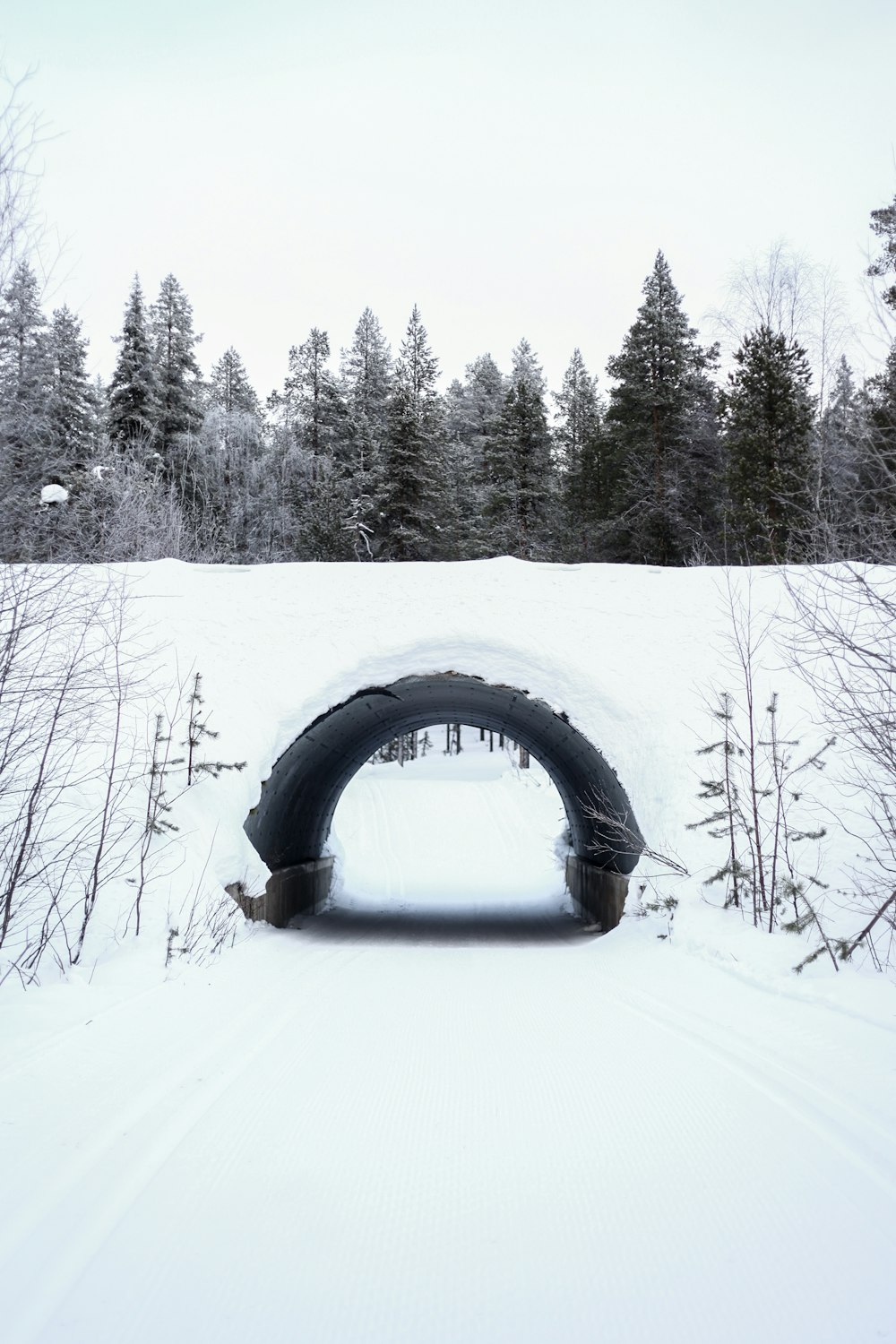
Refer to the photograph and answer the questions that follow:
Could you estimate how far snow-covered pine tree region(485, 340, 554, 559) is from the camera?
106ft

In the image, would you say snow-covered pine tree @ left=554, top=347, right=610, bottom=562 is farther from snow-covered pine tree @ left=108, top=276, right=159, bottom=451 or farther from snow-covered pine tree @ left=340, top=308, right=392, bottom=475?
snow-covered pine tree @ left=108, top=276, right=159, bottom=451

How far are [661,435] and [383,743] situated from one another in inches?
611

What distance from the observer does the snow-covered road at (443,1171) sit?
2.62m

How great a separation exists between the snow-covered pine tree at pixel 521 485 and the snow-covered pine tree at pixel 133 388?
45.8 feet

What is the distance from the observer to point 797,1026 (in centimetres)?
557

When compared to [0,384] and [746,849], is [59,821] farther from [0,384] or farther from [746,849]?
[746,849]

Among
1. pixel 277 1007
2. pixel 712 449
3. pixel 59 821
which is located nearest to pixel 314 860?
pixel 59 821

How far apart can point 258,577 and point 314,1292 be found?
10522mm

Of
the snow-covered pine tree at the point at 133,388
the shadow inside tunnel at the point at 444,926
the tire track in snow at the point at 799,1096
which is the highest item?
the snow-covered pine tree at the point at 133,388

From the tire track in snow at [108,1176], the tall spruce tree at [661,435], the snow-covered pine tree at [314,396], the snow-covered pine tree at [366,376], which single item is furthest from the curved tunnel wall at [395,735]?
the snow-covered pine tree at [314,396]

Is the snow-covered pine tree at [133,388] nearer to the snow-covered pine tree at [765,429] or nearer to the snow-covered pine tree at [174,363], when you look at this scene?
the snow-covered pine tree at [174,363]

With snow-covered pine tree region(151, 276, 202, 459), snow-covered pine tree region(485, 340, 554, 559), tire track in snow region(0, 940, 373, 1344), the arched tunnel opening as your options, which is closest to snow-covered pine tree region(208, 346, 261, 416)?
snow-covered pine tree region(151, 276, 202, 459)

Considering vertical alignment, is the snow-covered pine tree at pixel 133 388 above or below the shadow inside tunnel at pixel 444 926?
above

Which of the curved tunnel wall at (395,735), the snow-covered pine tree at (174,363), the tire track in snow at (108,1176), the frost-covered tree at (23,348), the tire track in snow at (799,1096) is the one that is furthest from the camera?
the snow-covered pine tree at (174,363)
